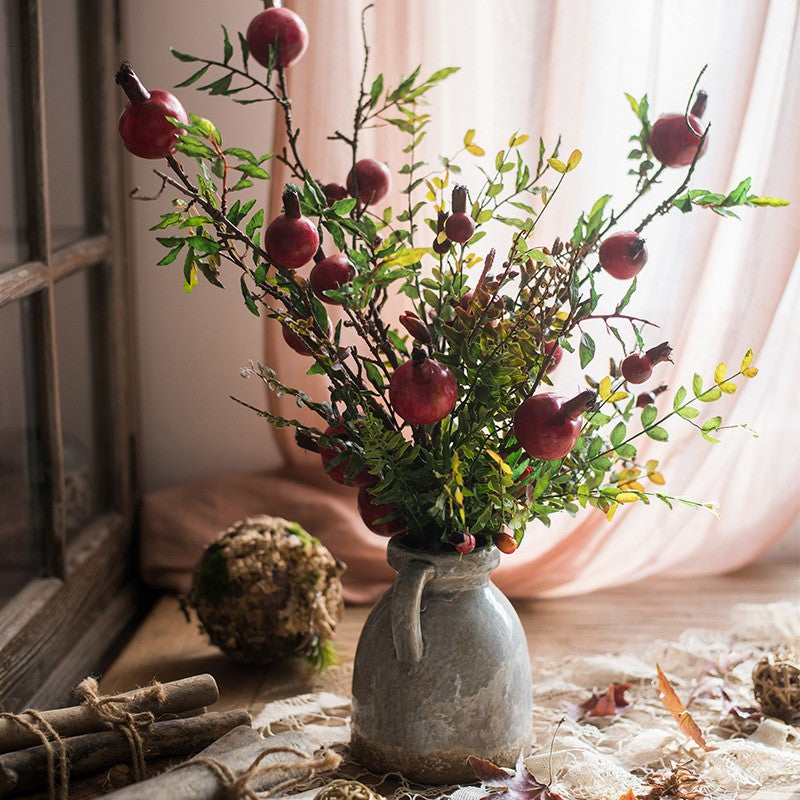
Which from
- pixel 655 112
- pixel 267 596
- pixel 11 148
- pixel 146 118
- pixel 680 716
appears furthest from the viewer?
pixel 655 112

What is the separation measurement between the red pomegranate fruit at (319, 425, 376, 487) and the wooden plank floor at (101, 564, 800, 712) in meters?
0.37

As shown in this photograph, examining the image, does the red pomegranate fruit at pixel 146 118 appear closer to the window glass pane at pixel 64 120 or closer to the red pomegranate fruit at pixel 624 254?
the red pomegranate fruit at pixel 624 254

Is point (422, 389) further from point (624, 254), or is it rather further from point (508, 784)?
point (508, 784)

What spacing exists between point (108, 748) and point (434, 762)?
0.93ft

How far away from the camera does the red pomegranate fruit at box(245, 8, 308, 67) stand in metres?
0.82

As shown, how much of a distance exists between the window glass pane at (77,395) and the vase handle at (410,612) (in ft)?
1.84

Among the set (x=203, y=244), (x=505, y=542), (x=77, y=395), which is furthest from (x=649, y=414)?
(x=77, y=395)

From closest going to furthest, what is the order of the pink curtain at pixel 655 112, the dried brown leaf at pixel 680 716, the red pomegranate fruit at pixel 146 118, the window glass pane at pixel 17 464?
the red pomegranate fruit at pixel 146 118
the dried brown leaf at pixel 680 716
the window glass pane at pixel 17 464
the pink curtain at pixel 655 112

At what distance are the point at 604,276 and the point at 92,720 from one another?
0.86m

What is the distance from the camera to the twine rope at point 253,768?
83cm

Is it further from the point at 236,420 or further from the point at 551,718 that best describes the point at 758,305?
the point at 236,420

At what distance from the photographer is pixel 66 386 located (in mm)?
1353

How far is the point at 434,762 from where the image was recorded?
37.8 inches

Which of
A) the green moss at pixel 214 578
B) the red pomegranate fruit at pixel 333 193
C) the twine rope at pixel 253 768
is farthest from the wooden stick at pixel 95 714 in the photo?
the red pomegranate fruit at pixel 333 193
